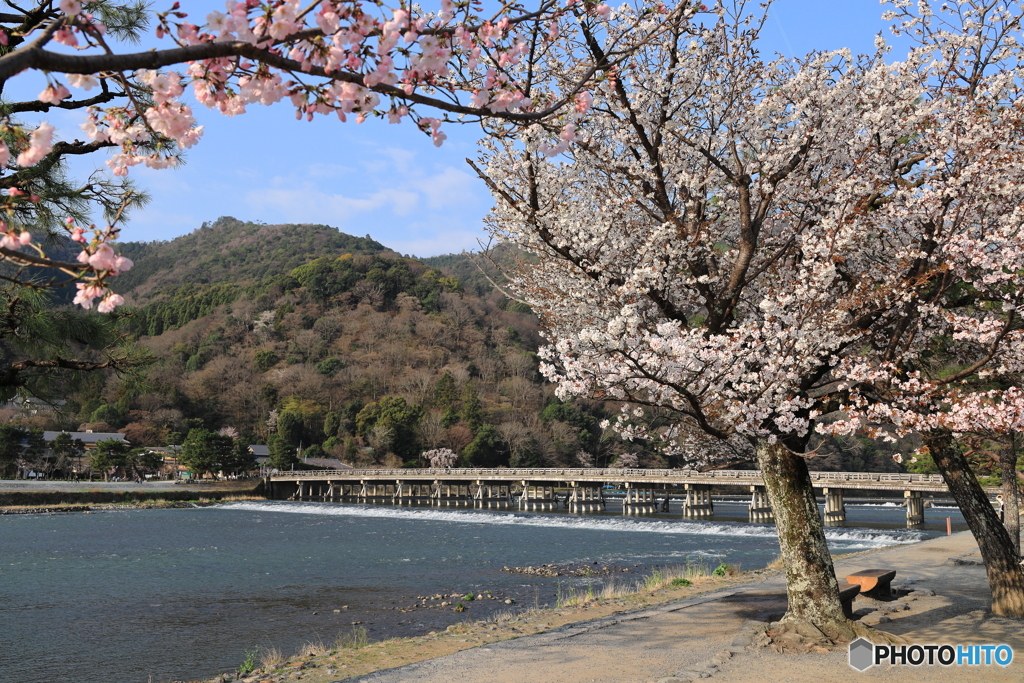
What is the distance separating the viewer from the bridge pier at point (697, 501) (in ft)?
132

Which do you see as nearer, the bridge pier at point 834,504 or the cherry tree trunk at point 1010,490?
the cherry tree trunk at point 1010,490

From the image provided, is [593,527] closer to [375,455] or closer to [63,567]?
[63,567]

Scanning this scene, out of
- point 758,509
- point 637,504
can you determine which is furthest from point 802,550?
point 637,504

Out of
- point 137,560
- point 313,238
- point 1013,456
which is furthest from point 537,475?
point 313,238

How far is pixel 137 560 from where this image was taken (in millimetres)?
21734

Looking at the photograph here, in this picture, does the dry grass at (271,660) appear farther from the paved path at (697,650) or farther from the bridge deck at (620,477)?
the bridge deck at (620,477)

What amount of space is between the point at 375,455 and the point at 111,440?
2034 centimetres

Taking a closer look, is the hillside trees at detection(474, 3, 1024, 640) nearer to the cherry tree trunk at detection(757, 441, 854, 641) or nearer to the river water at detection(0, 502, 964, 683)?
the cherry tree trunk at detection(757, 441, 854, 641)

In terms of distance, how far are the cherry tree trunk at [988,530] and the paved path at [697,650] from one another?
343mm

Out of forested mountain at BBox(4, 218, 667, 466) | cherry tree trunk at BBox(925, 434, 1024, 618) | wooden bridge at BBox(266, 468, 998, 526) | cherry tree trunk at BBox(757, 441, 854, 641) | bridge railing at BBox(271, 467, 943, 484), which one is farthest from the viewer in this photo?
forested mountain at BBox(4, 218, 667, 466)

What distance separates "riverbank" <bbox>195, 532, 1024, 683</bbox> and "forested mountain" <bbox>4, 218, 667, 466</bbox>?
4151 cm

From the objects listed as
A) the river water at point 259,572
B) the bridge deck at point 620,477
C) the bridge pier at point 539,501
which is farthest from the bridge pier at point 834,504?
the bridge pier at point 539,501

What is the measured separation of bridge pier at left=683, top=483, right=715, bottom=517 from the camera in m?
40.3

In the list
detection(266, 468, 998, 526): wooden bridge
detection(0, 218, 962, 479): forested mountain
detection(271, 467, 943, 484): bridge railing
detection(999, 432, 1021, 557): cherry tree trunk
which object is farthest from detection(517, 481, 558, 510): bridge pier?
detection(999, 432, 1021, 557): cherry tree trunk
